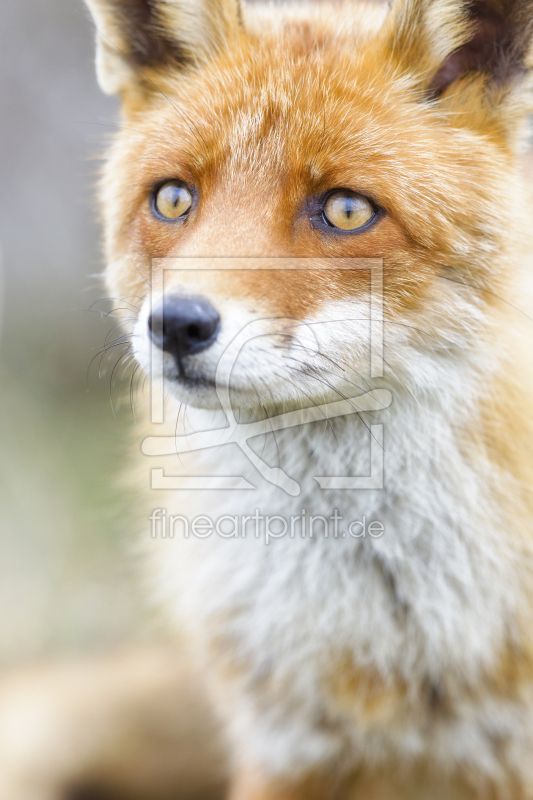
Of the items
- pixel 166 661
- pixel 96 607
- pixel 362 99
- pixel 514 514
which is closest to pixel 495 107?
pixel 362 99

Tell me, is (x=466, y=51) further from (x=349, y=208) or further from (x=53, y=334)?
(x=53, y=334)

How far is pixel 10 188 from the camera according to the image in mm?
4660

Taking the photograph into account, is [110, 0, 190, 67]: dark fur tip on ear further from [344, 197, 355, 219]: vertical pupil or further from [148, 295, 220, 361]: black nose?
[148, 295, 220, 361]: black nose

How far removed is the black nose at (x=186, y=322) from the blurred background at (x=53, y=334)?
9.29 ft

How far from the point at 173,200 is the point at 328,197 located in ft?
1.51

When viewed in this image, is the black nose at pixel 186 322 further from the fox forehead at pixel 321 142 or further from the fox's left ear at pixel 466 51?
the fox's left ear at pixel 466 51

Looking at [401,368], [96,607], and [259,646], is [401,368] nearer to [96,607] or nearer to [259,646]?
[259,646]

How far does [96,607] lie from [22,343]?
182 centimetres

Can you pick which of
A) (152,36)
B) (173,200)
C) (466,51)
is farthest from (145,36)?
(466,51)

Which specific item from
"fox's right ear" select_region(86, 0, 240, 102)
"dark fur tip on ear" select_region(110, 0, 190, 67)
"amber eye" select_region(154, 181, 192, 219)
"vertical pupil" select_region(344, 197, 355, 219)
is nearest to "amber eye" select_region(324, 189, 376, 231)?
"vertical pupil" select_region(344, 197, 355, 219)

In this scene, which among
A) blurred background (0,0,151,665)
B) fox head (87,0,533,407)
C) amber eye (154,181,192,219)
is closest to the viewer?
fox head (87,0,533,407)

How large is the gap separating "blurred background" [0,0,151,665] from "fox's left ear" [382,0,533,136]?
279cm

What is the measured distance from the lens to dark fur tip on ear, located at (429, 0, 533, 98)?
70.2 inches

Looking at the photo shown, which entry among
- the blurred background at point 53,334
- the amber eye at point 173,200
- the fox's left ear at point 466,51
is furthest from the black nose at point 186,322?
the blurred background at point 53,334
